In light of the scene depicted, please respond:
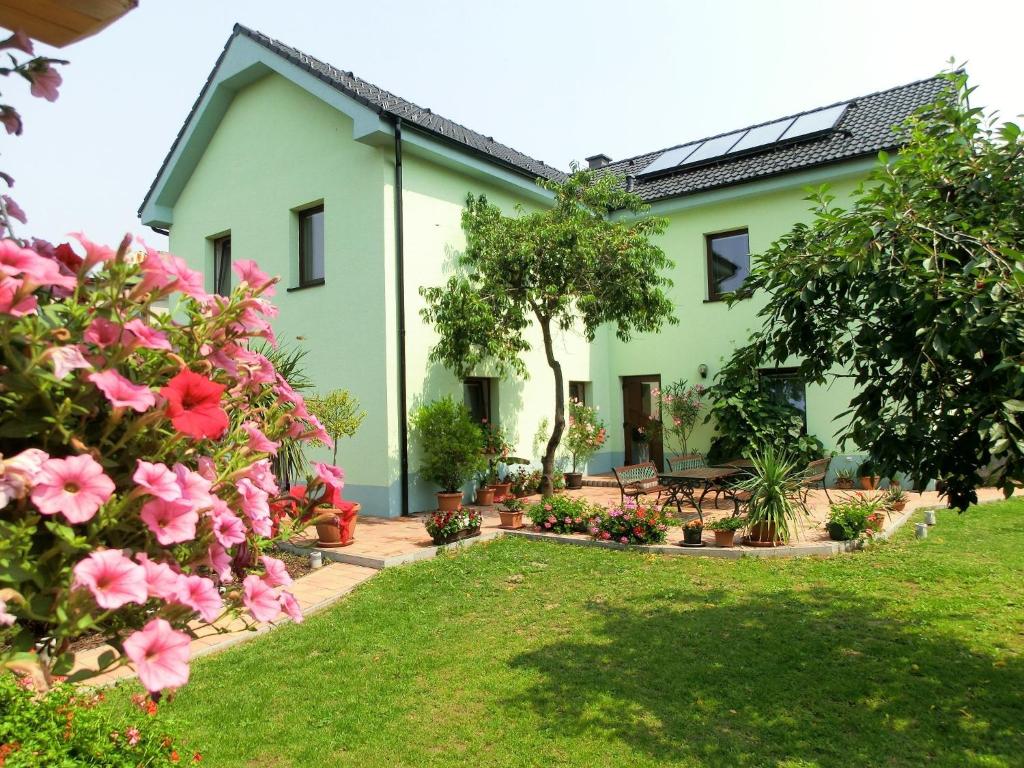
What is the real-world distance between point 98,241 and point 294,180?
1209 centimetres

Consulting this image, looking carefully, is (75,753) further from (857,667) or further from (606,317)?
(606,317)

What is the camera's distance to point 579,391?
50.9ft

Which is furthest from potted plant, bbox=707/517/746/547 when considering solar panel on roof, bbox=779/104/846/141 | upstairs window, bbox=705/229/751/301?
solar panel on roof, bbox=779/104/846/141

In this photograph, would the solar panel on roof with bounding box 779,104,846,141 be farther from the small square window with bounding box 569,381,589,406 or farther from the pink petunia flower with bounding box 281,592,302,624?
the pink petunia flower with bounding box 281,592,302,624

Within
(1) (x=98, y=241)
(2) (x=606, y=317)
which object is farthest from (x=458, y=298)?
(1) (x=98, y=241)

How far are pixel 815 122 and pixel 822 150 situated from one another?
1997 millimetres

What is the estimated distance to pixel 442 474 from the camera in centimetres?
1075

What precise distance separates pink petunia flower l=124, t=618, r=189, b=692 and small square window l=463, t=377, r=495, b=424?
37.2 ft

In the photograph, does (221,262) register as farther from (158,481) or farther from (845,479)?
(158,481)

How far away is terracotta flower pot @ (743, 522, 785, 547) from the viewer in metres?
8.01

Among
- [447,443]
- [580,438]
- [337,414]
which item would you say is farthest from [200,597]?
[580,438]

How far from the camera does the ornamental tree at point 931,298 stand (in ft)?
10.5

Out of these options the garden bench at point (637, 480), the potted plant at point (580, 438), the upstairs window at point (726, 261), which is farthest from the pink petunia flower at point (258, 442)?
the upstairs window at point (726, 261)

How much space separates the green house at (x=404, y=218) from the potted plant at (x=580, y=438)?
0.63m
